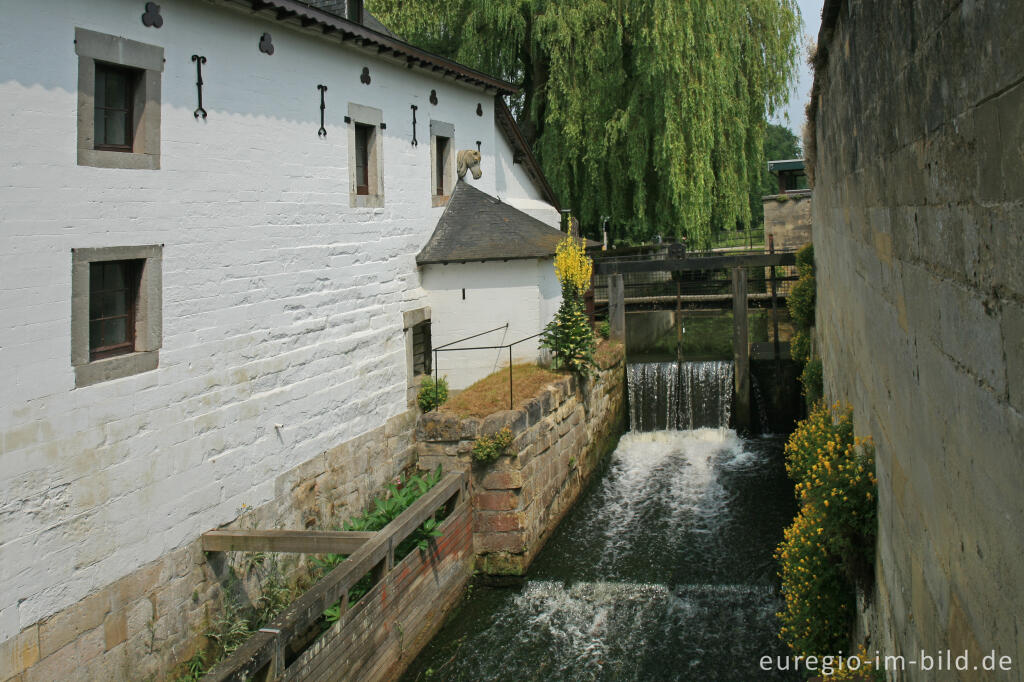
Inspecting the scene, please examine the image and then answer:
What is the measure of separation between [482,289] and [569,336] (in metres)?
1.42

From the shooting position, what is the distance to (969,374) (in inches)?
101

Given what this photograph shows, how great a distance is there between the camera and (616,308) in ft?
52.8

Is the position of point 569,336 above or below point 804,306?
below

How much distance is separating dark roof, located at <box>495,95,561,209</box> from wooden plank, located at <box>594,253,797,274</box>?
189cm

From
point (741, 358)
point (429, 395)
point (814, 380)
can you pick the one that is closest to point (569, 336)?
point (429, 395)

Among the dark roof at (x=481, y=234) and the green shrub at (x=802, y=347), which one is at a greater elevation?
the dark roof at (x=481, y=234)

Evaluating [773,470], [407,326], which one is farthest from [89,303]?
[773,470]

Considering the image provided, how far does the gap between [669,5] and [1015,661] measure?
15.8m

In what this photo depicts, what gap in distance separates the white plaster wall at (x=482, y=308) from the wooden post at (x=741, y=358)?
4.94 metres

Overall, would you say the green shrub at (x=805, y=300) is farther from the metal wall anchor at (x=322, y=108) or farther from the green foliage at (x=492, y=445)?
the metal wall anchor at (x=322, y=108)

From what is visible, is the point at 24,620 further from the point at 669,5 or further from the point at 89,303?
the point at 669,5

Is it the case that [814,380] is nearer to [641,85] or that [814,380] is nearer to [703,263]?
[703,263]

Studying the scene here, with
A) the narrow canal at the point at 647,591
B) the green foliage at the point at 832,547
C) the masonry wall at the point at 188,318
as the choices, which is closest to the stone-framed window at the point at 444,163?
the masonry wall at the point at 188,318

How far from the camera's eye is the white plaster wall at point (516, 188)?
14781mm
